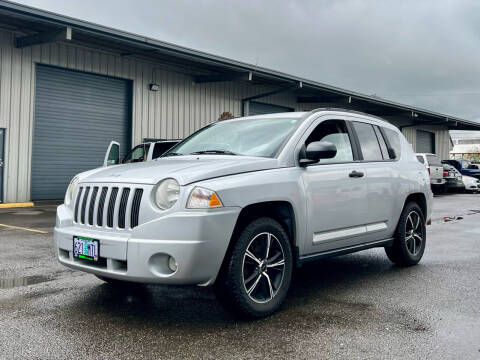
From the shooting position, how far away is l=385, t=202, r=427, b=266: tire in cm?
587

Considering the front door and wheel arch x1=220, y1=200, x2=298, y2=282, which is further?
the front door

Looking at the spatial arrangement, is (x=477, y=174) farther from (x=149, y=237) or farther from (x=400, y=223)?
(x=149, y=237)

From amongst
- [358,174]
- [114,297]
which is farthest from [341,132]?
[114,297]

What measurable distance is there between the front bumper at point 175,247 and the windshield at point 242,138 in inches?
40.0

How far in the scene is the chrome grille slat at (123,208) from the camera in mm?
3783

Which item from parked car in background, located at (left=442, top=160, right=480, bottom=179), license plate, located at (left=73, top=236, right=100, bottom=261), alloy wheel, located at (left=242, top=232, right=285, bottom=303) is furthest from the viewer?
parked car in background, located at (left=442, top=160, right=480, bottom=179)

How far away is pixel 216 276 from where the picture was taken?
3.70m

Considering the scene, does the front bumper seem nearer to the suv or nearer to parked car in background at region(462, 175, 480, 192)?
the suv

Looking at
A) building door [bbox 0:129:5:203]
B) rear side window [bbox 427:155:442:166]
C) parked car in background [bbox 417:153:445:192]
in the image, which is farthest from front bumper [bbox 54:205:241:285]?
rear side window [bbox 427:155:442:166]

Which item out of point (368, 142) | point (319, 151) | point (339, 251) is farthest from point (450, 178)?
point (319, 151)

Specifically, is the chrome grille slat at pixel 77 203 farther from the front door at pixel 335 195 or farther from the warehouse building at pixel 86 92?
the warehouse building at pixel 86 92

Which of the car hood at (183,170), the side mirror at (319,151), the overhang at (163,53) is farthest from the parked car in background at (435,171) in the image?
the car hood at (183,170)

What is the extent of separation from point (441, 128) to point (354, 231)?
3805 cm

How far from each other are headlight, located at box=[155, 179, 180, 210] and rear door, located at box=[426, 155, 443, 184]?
18.9 metres
